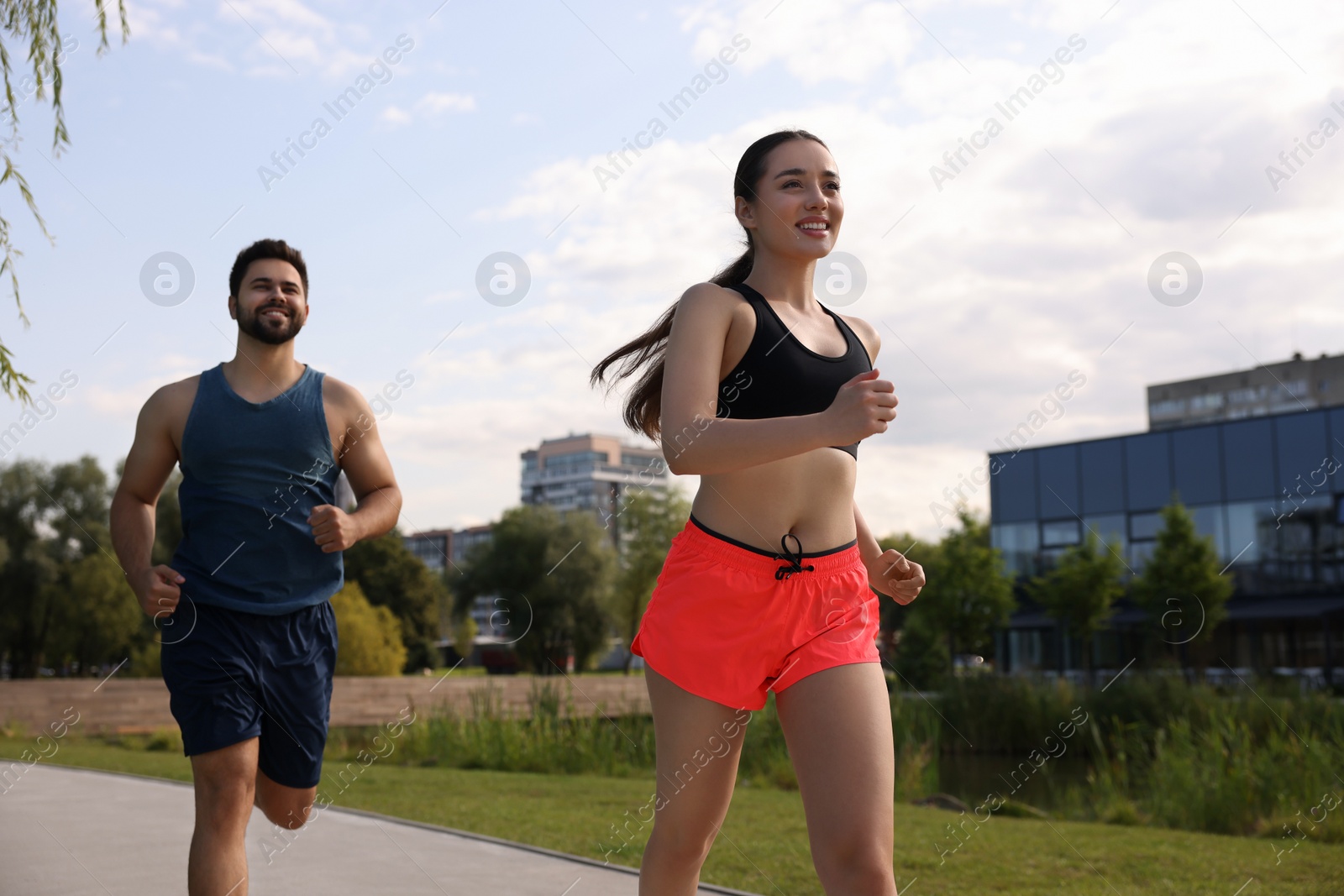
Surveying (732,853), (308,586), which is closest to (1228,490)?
(732,853)

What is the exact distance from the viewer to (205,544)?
349 centimetres

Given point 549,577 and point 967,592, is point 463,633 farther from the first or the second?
point 967,592

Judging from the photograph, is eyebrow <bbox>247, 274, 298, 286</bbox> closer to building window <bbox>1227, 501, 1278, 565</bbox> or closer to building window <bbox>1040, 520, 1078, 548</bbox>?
building window <bbox>1227, 501, 1278, 565</bbox>

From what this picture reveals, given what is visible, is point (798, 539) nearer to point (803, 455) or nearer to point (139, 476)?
point (803, 455)

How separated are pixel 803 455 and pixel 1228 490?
34503 millimetres

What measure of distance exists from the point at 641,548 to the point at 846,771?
1807 inches

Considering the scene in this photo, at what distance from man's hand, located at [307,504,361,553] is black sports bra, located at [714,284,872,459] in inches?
50.1

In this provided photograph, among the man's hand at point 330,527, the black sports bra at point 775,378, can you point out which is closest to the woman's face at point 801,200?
the black sports bra at point 775,378

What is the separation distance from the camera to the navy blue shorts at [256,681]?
11.0ft

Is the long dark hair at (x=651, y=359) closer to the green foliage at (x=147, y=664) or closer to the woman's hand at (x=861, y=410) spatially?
the woman's hand at (x=861, y=410)

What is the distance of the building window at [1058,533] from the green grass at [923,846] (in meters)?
28.5

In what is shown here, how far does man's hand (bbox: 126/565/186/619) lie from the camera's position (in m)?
3.30

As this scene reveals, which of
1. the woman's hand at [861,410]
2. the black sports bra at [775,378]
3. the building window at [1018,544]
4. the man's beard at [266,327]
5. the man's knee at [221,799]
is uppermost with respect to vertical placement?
the building window at [1018,544]

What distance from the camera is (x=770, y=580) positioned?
2.66 m
